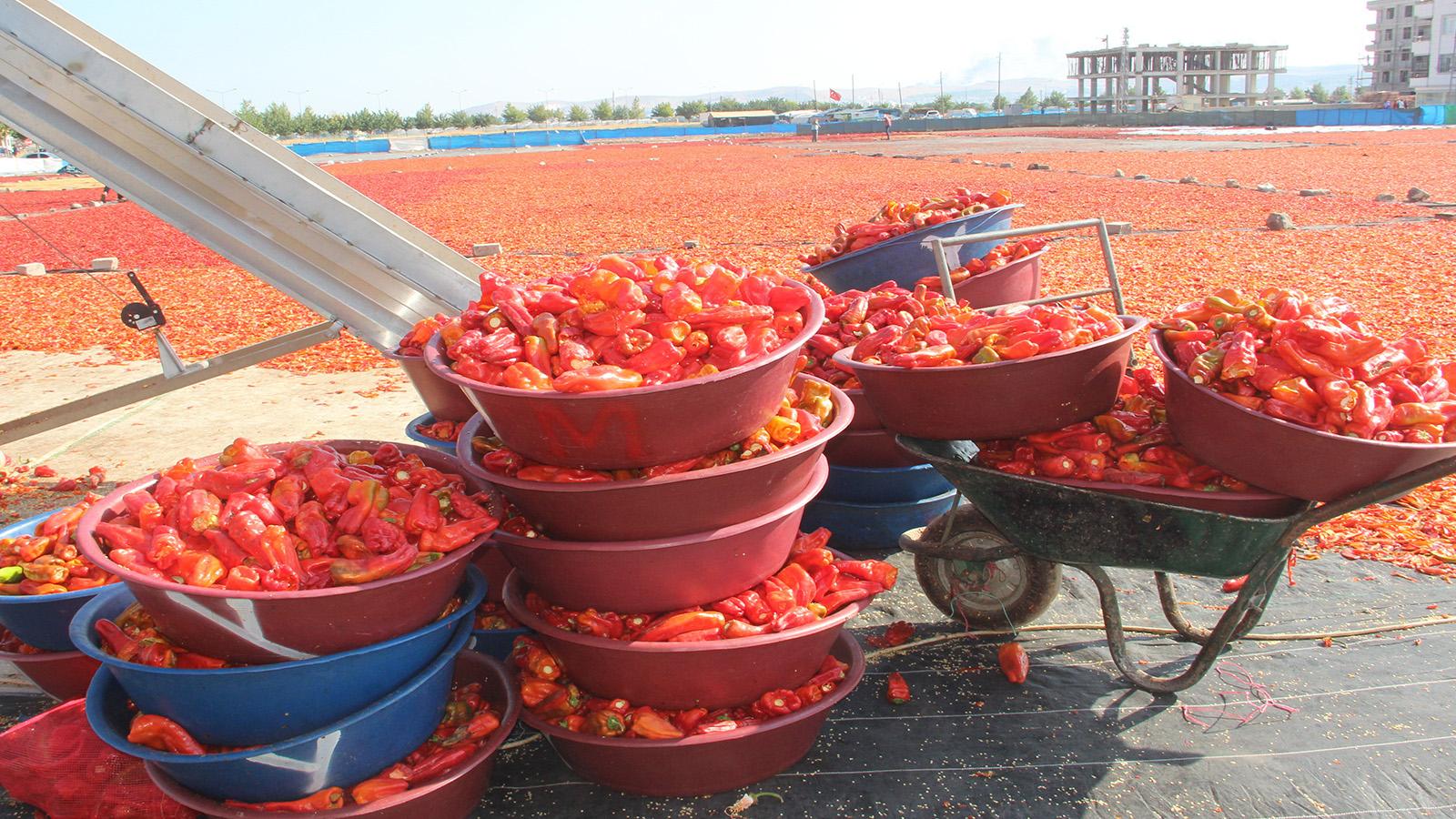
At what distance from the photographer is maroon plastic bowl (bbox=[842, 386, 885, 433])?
463 cm


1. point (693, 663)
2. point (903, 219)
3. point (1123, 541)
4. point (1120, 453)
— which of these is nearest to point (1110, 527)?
point (1123, 541)

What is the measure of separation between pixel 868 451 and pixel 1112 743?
183cm

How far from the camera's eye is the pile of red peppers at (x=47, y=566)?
3.62 m

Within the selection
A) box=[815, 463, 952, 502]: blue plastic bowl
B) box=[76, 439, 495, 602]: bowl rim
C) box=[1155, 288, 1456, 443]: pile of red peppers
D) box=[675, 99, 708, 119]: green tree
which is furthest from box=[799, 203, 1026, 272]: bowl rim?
box=[675, 99, 708, 119]: green tree

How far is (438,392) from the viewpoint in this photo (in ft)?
15.5

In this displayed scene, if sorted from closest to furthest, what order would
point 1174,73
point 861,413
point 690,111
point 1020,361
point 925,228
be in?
point 1020,361
point 861,413
point 925,228
point 1174,73
point 690,111

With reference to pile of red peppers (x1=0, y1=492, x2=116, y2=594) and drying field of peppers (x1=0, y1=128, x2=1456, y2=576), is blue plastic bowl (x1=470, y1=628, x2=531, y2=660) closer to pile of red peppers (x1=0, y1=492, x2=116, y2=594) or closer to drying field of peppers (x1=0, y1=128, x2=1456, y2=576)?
pile of red peppers (x1=0, y1=492, x2=116, y2=594)

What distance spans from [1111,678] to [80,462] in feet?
22.1

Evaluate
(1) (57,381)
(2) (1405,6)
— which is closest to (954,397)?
(1) (57,381)

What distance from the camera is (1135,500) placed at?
326 centimetres

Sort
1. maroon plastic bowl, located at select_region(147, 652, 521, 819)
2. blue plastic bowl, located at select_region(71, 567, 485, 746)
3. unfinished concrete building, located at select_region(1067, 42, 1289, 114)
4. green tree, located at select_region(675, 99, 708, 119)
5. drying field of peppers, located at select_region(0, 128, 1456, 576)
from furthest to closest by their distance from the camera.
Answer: green tree, located at select_region(675, 99, 708, 119) < unfinished concrete building, located at select_region(1067, 42, 1289, 114) < drying field of peppers, located at select_region(0, 128, 1456, 576) < maroon plastic bowl, located at select_region(147, 652, 521, 819) < blue plastic bowl, located at select_region(71, 567, 485, 746)

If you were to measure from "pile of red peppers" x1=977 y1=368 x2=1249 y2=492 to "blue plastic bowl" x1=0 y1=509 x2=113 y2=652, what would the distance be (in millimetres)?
3325

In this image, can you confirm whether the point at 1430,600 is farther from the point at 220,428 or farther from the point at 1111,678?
the point at 220,428

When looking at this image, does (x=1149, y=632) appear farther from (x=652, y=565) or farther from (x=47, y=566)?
(x=47, y=566)
